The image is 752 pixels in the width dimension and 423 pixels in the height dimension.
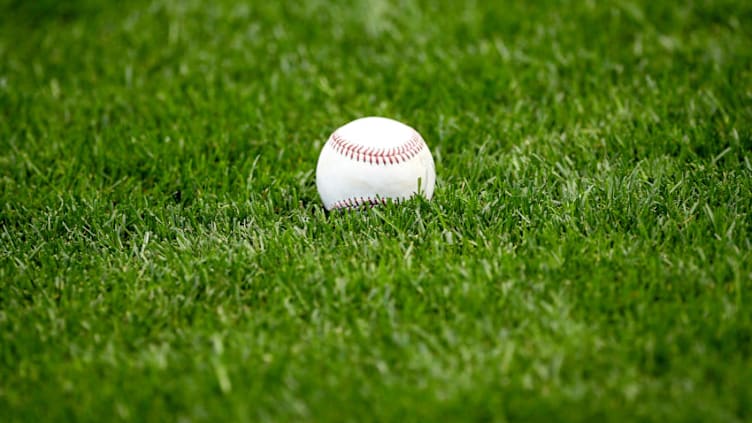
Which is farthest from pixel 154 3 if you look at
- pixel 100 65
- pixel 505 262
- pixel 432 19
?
pixel 505 262

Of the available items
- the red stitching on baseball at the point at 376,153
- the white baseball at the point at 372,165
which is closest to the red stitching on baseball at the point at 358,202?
the white baseball at the point at 372,165

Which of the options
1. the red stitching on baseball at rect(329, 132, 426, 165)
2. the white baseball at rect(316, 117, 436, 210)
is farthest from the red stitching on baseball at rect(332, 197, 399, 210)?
the red stitching on baseball at rect(329, 132, 426, 165)

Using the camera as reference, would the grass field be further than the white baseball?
No

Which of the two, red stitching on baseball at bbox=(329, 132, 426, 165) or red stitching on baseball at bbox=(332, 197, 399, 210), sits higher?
red stitching on baseball at bbox=(329, 132, 426, 165)

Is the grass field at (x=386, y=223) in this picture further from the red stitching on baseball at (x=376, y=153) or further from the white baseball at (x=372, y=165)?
the red stitching on baseball at (x=376, y=153)

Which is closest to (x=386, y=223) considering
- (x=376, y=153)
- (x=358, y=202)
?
(x=358, y=202)

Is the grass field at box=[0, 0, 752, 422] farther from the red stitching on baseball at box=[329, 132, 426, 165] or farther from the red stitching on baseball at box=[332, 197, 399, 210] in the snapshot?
the red stitching on baseball at box=[329, 132, 426, 165]

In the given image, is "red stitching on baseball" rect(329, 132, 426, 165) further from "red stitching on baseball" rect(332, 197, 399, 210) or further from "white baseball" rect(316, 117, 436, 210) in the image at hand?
"red stitching on baseball" rect(332, 197, 399, 210)

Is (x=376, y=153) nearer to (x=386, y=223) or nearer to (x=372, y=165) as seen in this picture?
(x=372, y=165)
